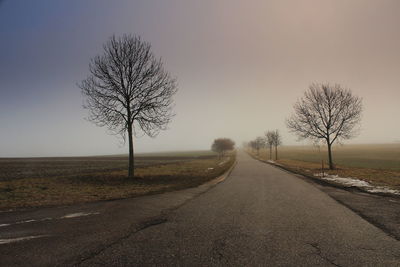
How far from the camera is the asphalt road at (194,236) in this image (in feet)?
14.4

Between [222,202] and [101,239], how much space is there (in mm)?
5407

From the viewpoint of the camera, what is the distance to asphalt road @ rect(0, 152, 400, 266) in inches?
172

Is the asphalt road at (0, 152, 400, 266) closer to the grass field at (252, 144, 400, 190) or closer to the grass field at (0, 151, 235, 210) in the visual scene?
the grass field at (0, 151, 235, 210)

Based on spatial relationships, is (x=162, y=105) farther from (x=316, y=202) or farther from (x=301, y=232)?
(x=301, y=232)

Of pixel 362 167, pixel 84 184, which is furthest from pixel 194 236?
pixel 362 167

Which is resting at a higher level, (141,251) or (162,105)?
(162,105)

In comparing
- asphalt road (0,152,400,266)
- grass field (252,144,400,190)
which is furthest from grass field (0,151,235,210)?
grass field (252,144,400,190)

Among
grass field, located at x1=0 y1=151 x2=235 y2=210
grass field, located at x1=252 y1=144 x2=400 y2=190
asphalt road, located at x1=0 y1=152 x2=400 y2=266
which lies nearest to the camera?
asphalt road, located at x1=0 y1=152 x2=400 y2=266

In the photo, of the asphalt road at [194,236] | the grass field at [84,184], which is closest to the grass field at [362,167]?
the asphalt road at [194,236]

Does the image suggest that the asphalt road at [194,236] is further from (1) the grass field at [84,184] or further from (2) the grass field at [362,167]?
(2) the grass field at [362,167]

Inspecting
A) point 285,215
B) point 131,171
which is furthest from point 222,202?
point 131,171

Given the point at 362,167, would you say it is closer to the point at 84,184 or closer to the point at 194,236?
the point at 84,184

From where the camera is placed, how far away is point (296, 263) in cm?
422

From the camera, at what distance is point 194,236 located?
5.61 meters
